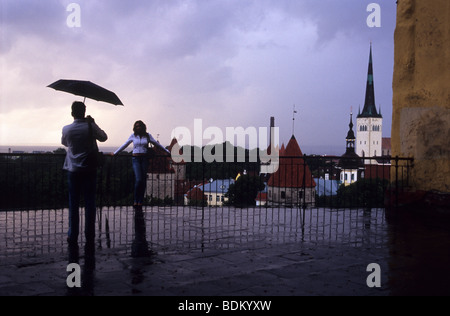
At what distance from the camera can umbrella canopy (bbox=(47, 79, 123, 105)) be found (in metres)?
6.80

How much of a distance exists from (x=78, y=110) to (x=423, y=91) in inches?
264

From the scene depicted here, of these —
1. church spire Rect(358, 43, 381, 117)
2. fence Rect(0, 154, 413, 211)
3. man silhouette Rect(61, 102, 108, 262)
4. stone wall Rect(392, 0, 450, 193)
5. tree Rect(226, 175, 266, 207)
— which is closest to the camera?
man silhouette Rect(61, 102, 108, 262)

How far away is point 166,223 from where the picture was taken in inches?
337

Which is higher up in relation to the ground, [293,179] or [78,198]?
[78,198]

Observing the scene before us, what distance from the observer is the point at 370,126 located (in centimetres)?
15975

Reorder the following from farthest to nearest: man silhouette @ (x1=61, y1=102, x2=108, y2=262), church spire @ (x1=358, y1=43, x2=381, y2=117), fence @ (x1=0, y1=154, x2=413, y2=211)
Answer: church spire @ (x1=358, y1=43, x2=381, y2=117), fence @ (x1=0, y1=154, x2=413, y2=211), man silhouette @ (x1=61, y1=102, x2=108, y2=262)

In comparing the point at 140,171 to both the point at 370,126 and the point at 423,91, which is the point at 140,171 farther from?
the point at 370,126

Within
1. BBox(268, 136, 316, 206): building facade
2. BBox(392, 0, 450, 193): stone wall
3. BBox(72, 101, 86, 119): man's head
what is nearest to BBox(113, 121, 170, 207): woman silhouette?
BBox(268, 136, 316, 206): building facade

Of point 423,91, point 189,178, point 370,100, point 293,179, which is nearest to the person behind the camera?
point 423,91

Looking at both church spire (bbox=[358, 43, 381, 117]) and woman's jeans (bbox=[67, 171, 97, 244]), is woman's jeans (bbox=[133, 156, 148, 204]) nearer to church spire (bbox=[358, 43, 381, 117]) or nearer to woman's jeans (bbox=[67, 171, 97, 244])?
woman's jeans (bbox=[67, 171, 97, 244])

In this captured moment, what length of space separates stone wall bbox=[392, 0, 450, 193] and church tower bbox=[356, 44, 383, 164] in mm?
137814

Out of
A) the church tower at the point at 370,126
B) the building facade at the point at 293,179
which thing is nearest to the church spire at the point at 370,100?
the church tower at the point at 370,126

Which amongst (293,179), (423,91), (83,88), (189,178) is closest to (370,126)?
(293,179)

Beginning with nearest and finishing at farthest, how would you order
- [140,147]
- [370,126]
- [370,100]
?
[140,147], [370,100], [370,126]
